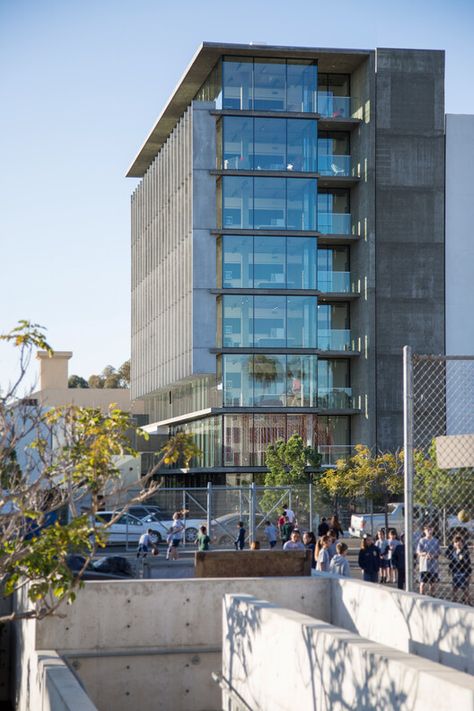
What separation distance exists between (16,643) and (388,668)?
435 inches

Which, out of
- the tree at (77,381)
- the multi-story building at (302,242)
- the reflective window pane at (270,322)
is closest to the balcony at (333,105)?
the multi-story building at (302,242)

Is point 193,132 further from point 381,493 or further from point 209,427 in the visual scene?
point 381,493

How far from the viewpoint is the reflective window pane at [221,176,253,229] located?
185 ft

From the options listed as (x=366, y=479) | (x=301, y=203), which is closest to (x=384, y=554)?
(x=366, y=479)

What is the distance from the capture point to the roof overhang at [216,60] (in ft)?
184

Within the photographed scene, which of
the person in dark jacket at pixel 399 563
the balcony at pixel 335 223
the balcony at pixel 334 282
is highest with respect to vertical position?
the balcony at pixel 335 223

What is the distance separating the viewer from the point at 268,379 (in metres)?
56.5

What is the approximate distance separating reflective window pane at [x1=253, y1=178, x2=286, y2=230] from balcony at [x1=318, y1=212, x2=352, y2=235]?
3545 millimetres

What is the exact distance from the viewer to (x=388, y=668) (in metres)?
10.3

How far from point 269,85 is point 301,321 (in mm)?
10821

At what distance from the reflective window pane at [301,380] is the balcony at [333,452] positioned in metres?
2.24

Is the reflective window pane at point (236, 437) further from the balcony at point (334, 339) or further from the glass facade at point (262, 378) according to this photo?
the balcony at point (334, 339)

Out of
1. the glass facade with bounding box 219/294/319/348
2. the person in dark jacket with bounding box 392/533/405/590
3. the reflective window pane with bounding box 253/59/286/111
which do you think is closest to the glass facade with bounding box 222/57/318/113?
the reflective window pane with bounding box 253/59/286/111

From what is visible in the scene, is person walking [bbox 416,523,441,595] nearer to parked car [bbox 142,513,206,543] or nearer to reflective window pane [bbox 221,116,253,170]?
parked car [bbox 142,513,206,543]
